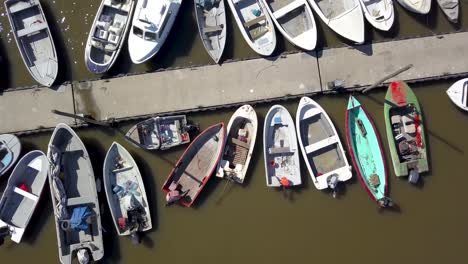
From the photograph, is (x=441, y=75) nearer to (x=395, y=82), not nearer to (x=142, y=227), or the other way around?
(x=395, y=82)

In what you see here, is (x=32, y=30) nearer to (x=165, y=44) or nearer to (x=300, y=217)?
(x=165, y=44)

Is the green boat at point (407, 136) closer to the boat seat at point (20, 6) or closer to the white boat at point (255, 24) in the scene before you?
the white boat at point (255, 24)

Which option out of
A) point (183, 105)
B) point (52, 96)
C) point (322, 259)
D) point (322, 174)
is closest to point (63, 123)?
point (52, 96)

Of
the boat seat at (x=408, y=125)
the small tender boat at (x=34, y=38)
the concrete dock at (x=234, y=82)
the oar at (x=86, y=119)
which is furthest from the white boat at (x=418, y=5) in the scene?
the small tender boat at (x=34, y=38)

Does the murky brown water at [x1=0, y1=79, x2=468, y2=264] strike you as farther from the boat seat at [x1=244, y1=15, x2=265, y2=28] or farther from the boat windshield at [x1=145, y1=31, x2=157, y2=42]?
the boat windshield at [x1=145, y1=31, x2=157, y2=42]

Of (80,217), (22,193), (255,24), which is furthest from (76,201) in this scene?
(255,24)

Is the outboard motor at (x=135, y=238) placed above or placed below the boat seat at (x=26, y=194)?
below

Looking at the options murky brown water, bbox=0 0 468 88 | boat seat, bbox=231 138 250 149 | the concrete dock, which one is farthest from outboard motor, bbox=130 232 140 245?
murky brown water, bbox=0 0 468 88
